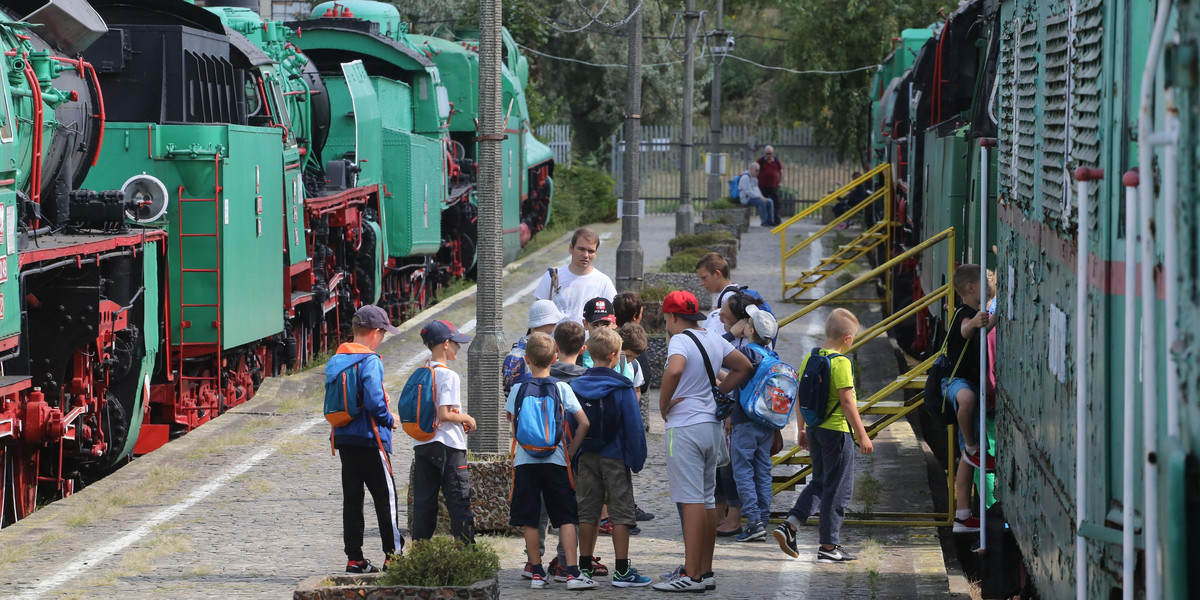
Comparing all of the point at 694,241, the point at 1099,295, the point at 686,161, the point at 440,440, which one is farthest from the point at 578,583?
the point at 686,161

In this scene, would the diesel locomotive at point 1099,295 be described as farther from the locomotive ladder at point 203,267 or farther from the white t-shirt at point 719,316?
the locomotive ladder at point 203,267

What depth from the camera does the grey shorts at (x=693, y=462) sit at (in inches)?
277

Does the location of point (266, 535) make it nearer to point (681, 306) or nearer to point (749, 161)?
point (681, 306)

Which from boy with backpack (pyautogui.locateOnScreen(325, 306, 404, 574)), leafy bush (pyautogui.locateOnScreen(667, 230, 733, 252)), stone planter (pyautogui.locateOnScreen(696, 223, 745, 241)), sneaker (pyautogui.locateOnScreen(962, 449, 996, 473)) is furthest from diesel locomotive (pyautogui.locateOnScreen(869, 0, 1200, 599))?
stone planter (pyautogui.locateOnScreen(696, 223, 745, 241))

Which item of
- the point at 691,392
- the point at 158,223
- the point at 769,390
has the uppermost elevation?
the point at 158,223

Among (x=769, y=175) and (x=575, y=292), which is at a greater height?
(x=769, y=175)

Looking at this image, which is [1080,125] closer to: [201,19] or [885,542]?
[885,542]

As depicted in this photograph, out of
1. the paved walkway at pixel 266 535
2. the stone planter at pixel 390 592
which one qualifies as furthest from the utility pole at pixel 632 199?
the stone planter at pixel 390 592

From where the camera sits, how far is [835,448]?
7711mm

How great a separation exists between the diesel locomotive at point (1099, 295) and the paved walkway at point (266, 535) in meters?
1.23

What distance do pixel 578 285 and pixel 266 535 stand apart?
2386mm

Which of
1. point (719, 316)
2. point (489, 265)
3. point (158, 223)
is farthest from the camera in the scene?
point (158, 223)

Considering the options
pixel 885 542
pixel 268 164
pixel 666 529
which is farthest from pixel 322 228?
pixel 885 542

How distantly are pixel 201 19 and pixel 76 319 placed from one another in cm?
404
